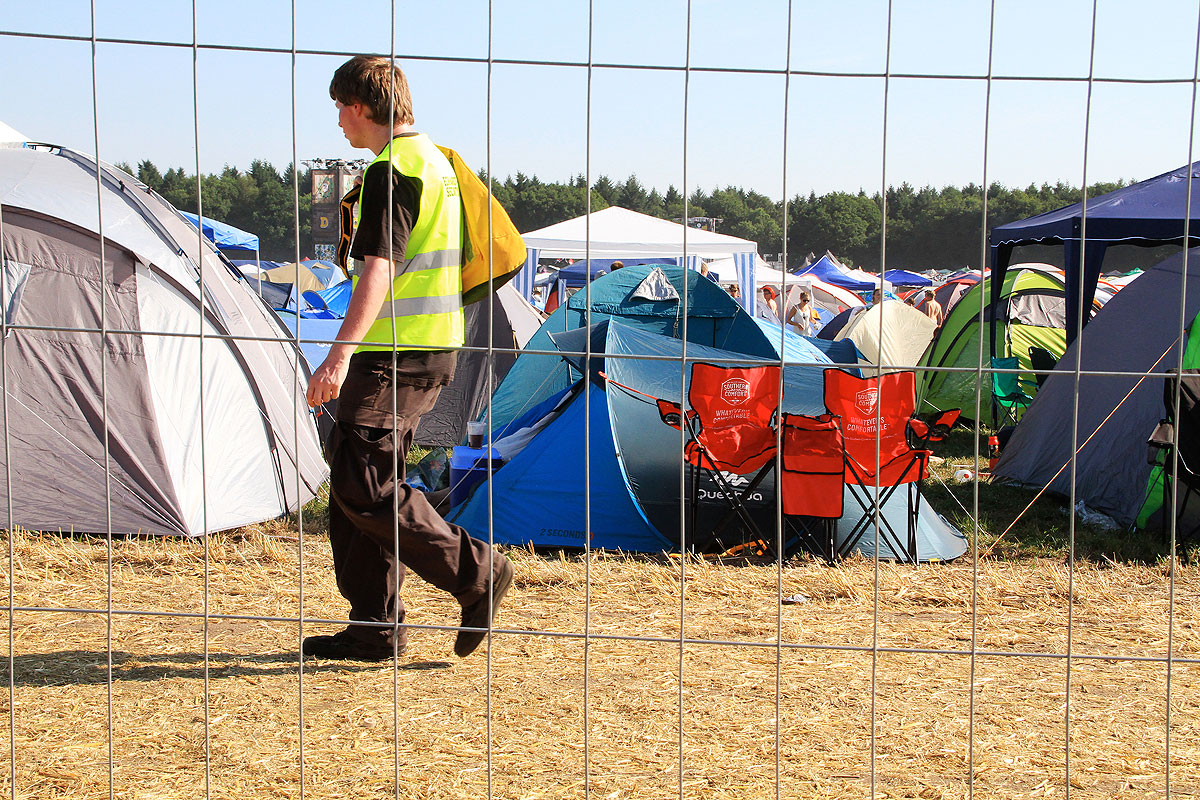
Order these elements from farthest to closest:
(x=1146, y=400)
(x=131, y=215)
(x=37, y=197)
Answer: (x=1146, y=400), (x=131, y=215), (x=37, y=197)

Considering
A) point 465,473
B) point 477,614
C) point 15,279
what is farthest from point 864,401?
point 15,279

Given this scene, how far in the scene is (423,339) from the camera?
277cm

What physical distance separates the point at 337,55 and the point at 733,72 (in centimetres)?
73

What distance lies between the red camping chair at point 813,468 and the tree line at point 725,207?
2.81 ft

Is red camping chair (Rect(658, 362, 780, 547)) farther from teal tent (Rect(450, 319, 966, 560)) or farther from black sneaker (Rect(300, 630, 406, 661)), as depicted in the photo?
black sneaker (Rect(300, 630, 406, 661))

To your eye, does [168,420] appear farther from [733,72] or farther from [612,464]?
[733,72]

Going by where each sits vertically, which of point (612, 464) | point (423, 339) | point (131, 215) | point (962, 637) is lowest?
point (962, 637)

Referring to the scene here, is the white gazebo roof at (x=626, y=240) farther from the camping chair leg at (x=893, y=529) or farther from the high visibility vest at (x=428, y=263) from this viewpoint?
the high visibility vest at (x=428, y=263)

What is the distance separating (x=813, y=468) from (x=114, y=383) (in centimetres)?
316

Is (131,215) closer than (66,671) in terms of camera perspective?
No

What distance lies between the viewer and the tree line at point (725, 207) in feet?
14.1

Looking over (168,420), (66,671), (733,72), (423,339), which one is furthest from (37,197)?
(733,72)

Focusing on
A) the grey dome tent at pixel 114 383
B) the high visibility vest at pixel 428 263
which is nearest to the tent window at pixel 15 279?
the grey dome tent at pixel 114 383

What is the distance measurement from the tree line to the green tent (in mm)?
840
